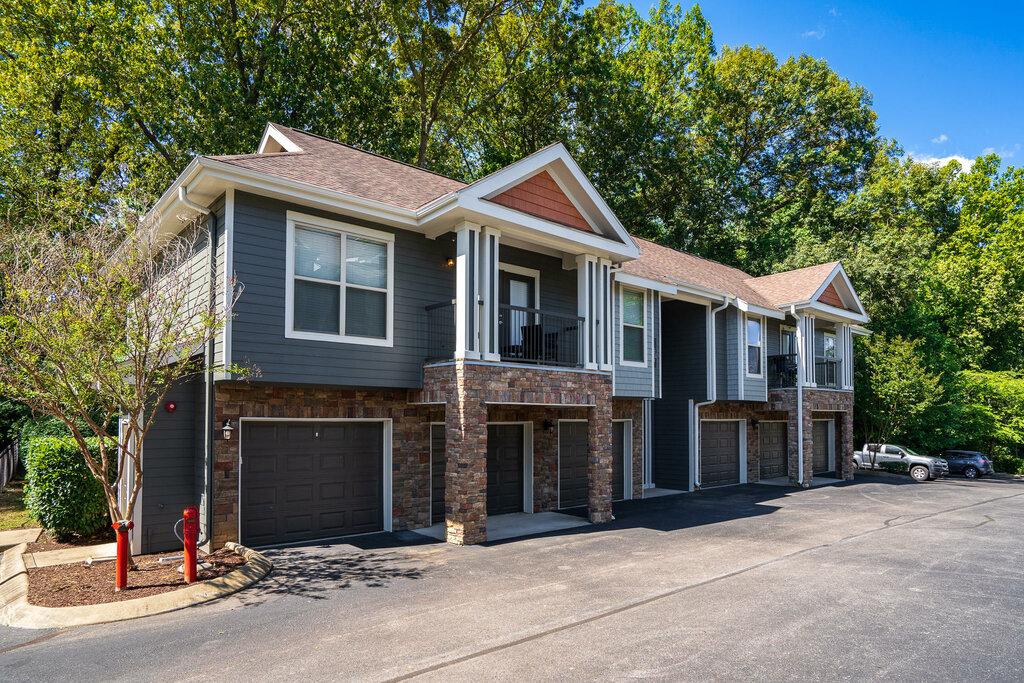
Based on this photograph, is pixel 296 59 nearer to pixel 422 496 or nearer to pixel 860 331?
pixel 422 496

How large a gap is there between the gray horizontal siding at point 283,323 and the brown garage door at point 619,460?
7.42 m

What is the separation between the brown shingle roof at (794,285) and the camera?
69.9ft

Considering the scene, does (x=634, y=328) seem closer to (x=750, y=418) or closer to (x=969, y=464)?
(x=750, y=418)

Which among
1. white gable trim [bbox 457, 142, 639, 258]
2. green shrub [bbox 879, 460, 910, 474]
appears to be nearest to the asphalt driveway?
white gable trim [bbox 457, 142, 639, 258]

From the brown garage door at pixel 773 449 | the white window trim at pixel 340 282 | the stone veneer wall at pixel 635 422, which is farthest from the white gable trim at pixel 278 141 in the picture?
the brown garage door at pixel 773 449

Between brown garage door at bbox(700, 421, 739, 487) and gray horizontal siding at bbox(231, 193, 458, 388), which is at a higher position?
gray horizontal siding at bbox(231, 193, 458, 388)

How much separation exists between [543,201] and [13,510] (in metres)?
13.9

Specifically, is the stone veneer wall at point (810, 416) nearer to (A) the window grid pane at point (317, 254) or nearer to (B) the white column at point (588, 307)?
(B) the white column at point (588, 307)

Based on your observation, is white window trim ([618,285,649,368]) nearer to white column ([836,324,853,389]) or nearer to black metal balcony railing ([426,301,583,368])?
black metal balcony railing ([426,301,583,368])

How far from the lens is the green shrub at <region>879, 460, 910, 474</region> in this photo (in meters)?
24.5

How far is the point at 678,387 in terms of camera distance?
1959 centimetres

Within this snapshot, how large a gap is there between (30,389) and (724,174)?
32.7 meters

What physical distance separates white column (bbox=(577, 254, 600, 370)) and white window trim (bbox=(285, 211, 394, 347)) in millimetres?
4145

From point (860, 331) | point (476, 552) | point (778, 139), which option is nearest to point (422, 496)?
point (476, 552)
